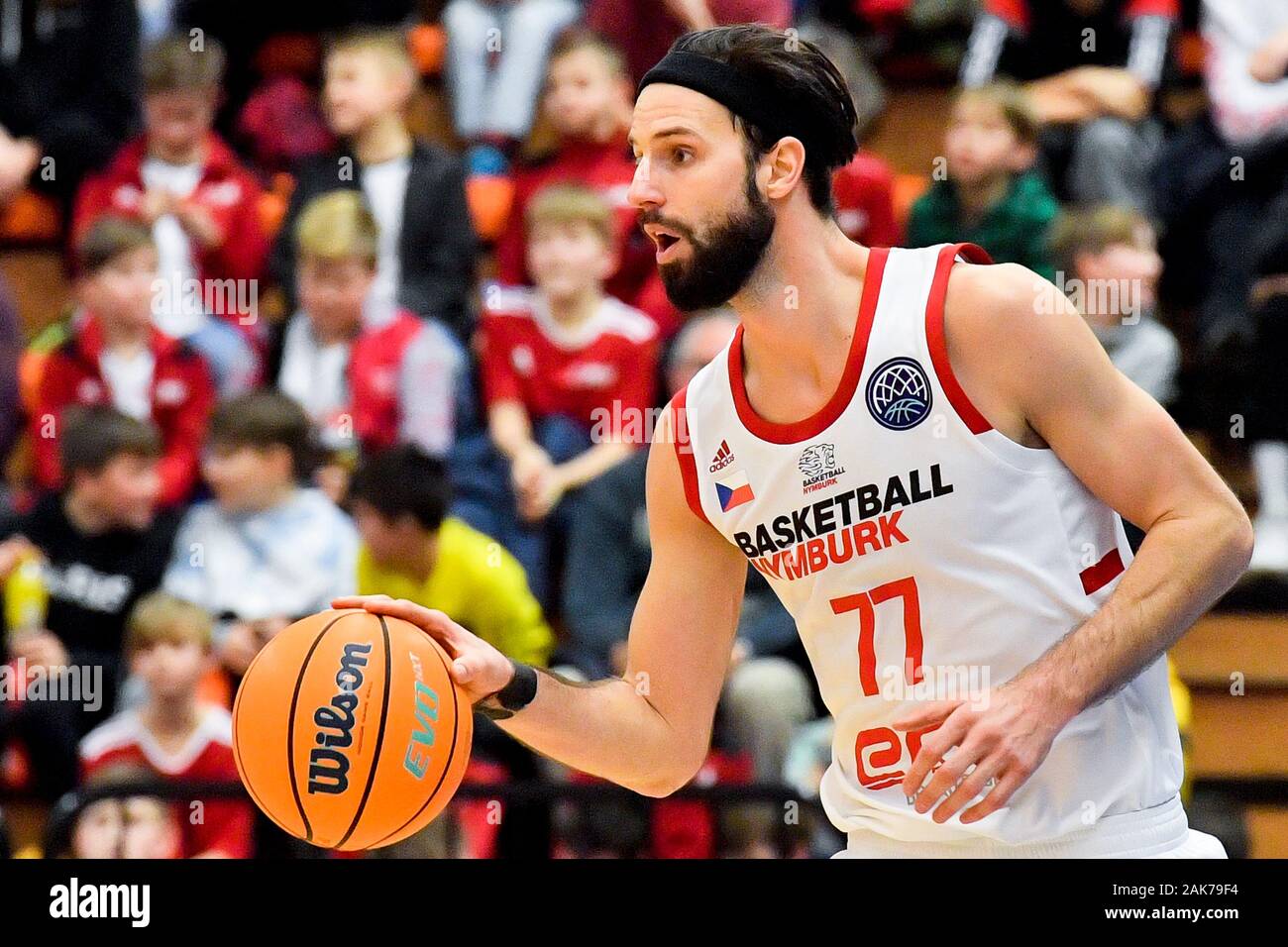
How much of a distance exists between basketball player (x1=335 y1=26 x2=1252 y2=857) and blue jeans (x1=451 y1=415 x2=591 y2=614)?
9.03 feet

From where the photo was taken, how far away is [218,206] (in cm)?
739

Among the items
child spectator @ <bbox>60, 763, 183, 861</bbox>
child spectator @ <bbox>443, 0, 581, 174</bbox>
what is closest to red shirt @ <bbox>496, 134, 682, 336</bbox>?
child spectator @ <bbox>443, 0, 581, 174</bbox>

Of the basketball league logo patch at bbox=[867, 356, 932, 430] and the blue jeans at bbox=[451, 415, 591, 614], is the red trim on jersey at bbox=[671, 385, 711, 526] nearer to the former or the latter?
the basketball league logo patch at bbox=[867, 356, 932, 430]

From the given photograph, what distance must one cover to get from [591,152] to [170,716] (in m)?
2.75

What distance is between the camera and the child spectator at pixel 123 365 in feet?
22.3

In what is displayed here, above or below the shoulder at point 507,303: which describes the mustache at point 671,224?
below

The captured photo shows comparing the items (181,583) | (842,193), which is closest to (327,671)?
(181,583)

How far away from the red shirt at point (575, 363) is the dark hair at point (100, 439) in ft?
3.97

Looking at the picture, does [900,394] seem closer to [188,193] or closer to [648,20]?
[648,20]

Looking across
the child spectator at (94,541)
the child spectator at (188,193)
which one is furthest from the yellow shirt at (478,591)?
the child spectator at (188,193)

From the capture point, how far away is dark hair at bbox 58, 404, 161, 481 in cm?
638

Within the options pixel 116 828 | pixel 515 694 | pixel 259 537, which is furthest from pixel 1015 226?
pixel 515 694

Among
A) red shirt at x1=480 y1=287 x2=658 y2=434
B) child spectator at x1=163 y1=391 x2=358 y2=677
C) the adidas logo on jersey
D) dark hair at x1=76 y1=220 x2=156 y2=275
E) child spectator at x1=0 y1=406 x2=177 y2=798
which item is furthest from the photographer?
dark hair at x1=76 y1=220 x2=156 y2=275

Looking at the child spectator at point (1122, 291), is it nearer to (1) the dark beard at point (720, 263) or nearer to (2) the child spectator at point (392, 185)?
(2) the child spectator at point (392, 185)
